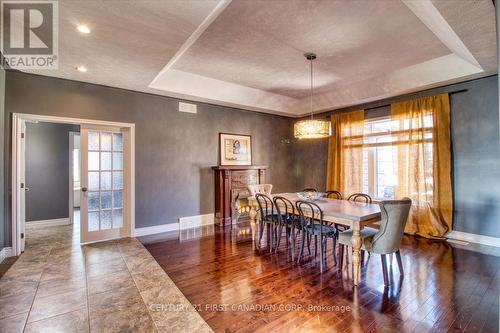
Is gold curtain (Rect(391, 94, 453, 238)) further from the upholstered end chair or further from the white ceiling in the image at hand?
the upholstered end chair

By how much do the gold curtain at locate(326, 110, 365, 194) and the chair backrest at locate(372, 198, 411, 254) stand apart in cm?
310

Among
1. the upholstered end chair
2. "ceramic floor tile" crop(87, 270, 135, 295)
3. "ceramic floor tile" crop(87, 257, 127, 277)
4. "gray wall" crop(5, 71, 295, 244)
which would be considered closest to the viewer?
"ceramic floor tile" crop(87, 270, 135, 295)

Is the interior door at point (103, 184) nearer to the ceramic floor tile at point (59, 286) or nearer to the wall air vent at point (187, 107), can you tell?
the wall air vent at point (187, 107)

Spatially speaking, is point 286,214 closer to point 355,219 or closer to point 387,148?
point 355,219

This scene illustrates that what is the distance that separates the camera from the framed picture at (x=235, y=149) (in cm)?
582

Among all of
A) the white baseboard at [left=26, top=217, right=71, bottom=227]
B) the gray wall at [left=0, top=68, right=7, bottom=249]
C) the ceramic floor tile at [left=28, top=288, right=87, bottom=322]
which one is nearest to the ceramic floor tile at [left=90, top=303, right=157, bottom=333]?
the ceramic floor tile at [left=28, top=288, right=87, bottom=322]

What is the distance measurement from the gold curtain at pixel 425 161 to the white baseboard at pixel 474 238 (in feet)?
0.53

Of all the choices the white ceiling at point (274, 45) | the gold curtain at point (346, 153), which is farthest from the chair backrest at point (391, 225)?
the gold curtain at point (346, 153)

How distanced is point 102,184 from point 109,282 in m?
2.15

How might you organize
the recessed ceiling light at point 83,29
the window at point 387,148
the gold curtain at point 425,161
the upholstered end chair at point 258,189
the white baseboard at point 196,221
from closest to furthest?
the recessed ceiling light at point 83,29 → the gold curtain at point 425,161 → the window at point 387,148 → the upholstered end chair at point 258,189 → the white baseboard at point 196,221

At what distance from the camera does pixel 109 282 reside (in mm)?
2855

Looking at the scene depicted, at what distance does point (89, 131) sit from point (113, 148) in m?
0.47

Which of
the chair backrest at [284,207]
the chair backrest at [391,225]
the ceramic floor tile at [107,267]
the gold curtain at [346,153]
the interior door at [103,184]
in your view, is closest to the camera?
the chair backrest at [391,225]

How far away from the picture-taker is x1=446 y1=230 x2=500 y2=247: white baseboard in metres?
4.00
